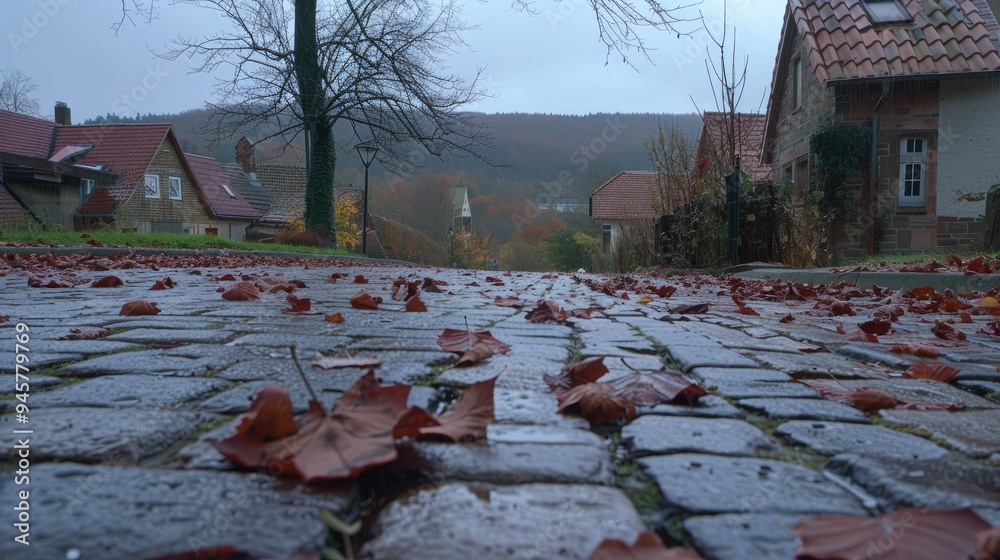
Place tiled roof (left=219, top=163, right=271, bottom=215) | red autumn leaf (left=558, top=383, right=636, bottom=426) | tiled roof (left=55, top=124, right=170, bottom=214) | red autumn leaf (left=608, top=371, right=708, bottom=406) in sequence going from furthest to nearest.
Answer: tiled roof (left=219, top=163, right=271, bottom=215)
tiled roof (left=55, top=124, right=170, bottom=214)
red autumn leaf (left=608, top=371, right=708, bottom=406)
red autumn leaf (left=558, top=383, right=636, bottom=426)

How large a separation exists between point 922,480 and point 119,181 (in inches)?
1636

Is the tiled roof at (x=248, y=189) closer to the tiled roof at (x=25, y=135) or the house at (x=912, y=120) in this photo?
the tiled roof at (x=25, y=135)

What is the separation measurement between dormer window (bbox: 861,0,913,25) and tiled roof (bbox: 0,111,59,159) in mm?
34076

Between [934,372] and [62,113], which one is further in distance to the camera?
[62,113]

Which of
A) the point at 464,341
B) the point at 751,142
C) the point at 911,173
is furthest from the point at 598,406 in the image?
the point at 751,142

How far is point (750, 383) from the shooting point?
7.06 ft

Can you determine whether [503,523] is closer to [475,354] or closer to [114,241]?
[475,354]

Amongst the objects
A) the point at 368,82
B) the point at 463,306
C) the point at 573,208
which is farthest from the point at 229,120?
the point at 573,208

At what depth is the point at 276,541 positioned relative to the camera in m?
0.92

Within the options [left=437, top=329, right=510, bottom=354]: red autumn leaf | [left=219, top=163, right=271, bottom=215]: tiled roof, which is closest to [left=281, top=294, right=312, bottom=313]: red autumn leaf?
[left=437, top=329, right=510, bottom=354]: red autumn leaf

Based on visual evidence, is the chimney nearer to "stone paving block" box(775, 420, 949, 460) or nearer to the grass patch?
the grass patch

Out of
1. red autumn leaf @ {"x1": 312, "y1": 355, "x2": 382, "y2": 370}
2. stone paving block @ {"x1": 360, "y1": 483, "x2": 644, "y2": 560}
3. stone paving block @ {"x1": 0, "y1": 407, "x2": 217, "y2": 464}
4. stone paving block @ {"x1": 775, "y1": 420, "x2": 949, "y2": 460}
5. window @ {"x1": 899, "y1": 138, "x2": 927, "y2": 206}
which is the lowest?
stone paving block @ {"x1": 775, "y1": 420, "x2": 949, "y2": 460}

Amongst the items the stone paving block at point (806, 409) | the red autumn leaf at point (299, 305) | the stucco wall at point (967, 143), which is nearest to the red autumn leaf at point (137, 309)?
the red autumn leaf at point (299, 305)

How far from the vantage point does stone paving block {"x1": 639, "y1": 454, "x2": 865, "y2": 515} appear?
1.09 meters
